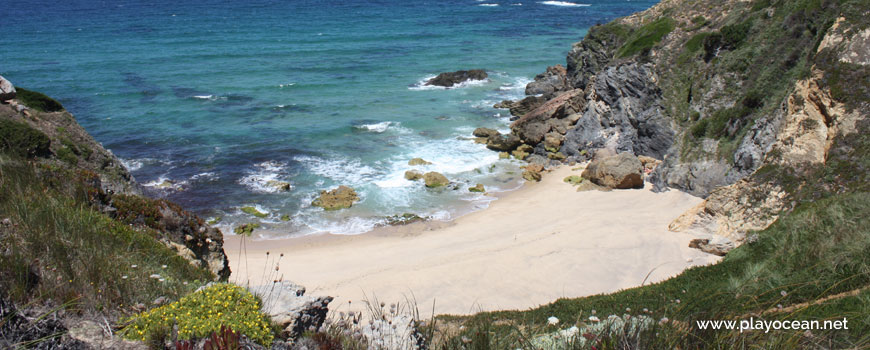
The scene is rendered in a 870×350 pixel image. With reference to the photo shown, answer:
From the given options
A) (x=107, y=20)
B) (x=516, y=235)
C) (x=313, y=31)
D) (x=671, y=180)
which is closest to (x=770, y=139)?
(x=671, y=180)

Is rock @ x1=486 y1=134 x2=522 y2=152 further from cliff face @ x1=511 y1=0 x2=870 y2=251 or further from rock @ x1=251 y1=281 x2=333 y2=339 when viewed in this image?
rock @ x1=251 y1=281 x2=333 y2=339

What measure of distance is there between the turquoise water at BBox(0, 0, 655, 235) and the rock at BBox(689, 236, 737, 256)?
1022cm

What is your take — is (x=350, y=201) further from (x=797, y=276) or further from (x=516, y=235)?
(x=797, y=276)

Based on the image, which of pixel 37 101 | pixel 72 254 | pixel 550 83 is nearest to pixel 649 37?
pixel 550 83

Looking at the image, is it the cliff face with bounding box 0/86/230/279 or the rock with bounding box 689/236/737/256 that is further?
the rock with bounding box 689/236/737/256

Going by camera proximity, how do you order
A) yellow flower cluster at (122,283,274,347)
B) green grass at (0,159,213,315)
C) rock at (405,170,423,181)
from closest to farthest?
yellow flower cluster at (122,283,274,347) < green grass at (0,159,213,315) < rock at (405,170,423,181)

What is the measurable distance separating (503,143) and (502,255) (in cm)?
1411

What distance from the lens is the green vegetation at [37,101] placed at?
15758mm

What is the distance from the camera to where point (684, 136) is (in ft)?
79.3

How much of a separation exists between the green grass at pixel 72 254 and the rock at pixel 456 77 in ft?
134

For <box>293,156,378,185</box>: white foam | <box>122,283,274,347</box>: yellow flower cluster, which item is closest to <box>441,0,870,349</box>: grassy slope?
<box>122,283,274,347</box>: yellow flower cluster

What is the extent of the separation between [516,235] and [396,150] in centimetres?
1366

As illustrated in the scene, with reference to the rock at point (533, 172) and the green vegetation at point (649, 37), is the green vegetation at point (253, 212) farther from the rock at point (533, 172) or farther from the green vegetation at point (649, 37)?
the green vegetation at point (649, 37)

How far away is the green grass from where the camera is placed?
5828 mm
